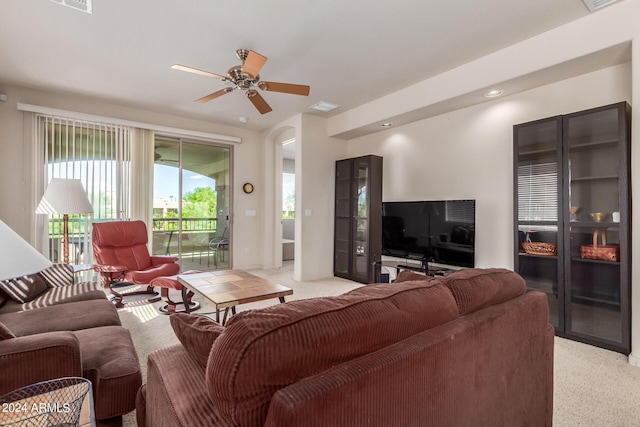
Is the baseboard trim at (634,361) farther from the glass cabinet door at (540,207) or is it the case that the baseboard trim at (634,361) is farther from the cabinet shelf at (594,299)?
the glass cabinet door at (540,207)

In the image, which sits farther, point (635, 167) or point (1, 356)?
point (635, 167)

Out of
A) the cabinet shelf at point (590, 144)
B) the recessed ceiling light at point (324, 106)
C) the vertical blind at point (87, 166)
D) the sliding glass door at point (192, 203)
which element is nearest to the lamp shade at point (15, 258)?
the cabinet shelf at point (590, 144)

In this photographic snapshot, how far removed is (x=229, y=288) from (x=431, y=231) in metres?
2.46

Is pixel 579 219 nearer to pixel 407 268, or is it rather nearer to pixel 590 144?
pixel 590 144

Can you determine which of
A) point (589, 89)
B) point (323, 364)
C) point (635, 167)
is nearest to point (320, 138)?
point (589, 89)

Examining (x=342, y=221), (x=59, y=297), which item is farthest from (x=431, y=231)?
(x=59, y=297)

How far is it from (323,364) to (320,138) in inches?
182

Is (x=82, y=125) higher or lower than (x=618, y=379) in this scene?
higher

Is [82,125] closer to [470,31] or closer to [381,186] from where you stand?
[381,186]

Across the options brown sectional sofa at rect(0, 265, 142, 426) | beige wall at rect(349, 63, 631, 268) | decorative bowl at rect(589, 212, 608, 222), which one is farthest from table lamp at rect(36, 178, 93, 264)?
decorative bowl at rect(589, 212, 608, 222)

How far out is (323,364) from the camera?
69cm

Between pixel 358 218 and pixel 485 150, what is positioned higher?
pixel 485 150

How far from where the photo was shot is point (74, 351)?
124 cm

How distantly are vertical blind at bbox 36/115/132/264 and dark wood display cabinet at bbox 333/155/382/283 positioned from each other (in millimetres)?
3227
